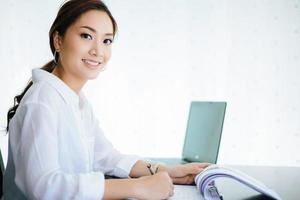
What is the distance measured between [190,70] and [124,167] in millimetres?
1712

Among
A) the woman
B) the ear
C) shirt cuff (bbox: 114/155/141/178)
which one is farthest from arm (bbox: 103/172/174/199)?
the ear

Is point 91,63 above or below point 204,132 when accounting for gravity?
above

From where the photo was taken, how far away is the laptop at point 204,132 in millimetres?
1357

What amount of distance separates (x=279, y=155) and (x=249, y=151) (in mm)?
246

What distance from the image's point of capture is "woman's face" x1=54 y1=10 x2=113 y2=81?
37.8 inches

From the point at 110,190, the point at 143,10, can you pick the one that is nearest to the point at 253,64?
the point at 143,10

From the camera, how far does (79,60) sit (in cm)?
98

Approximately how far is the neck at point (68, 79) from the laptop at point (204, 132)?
59 centimetres

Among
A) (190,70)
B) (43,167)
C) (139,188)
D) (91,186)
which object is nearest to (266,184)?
(139,188)

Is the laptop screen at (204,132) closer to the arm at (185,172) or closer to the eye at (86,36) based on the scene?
the arm at (185,172)

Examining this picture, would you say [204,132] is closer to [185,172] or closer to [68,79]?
[185,172]

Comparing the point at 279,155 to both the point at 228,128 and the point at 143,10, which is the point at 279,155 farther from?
the point at 143,10

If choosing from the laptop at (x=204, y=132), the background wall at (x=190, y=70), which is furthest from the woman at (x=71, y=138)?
the background wall at (x=190, y=70)

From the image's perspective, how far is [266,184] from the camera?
1.00 metres
